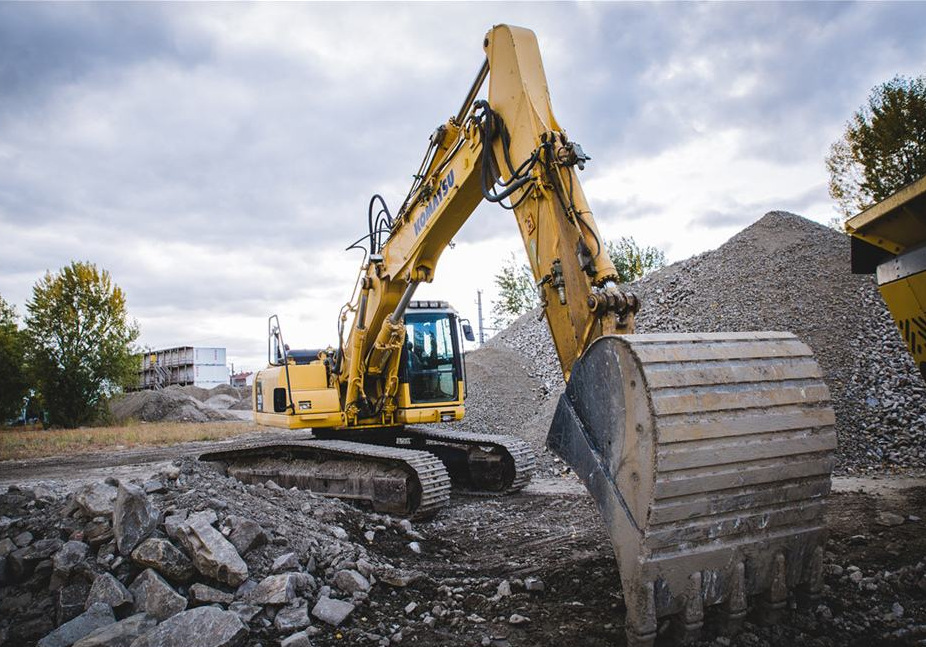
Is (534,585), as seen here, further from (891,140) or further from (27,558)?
(891,140)

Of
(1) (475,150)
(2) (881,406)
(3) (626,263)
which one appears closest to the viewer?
(1) (475,150)

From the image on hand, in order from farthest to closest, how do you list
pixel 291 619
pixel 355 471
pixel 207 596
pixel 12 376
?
pixel 12 376, pixel 355 471, pixel 207 596, pixel 291 619

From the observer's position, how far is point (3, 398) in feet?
80.9

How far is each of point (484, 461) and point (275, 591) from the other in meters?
4.32

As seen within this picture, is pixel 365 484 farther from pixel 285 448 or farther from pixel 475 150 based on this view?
pixel 475 150

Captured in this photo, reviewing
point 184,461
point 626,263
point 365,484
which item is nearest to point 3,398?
point 184,461

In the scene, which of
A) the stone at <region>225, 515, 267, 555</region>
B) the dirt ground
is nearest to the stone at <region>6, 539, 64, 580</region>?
the stone at <region>225, 515, 267, 555</region>

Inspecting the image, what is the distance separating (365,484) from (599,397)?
4278 mm

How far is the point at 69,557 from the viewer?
3.64 m

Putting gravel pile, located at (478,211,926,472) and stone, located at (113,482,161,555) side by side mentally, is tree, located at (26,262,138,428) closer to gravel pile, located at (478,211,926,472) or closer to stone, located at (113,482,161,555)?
gravel pile, located at (478,211,926,472)

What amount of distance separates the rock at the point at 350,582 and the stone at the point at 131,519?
1.20 metres

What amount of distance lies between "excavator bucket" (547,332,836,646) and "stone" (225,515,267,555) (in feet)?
7.25

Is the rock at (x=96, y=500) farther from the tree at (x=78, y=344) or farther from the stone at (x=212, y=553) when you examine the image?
the tree at (x=78, y=344)

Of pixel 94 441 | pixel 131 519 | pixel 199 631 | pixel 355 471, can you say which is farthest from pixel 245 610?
pixel 94 441
